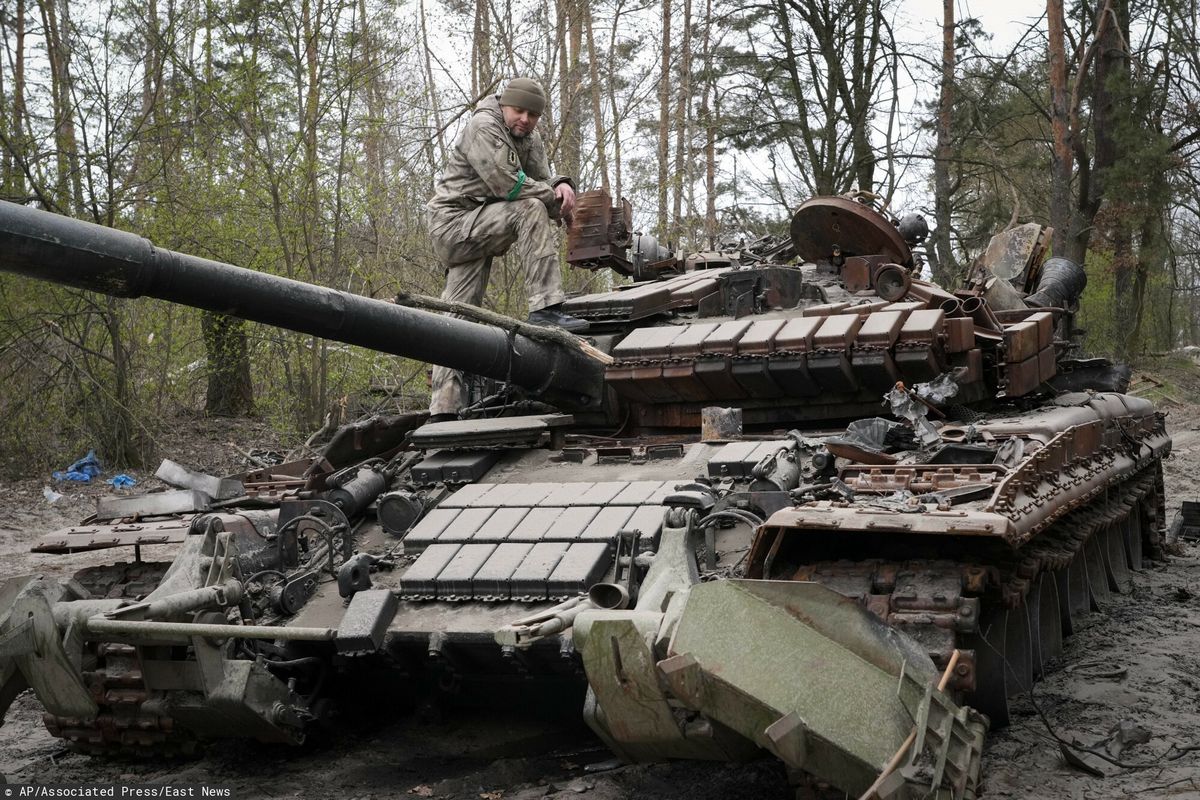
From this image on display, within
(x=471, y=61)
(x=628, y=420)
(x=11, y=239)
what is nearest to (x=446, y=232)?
(x=628, y=420)

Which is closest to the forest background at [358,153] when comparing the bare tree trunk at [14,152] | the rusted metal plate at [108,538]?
the bare tree trunk at [14,152]

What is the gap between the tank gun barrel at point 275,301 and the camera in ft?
17.0

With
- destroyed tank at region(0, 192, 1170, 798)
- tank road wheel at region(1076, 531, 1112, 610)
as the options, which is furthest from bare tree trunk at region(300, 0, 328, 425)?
tank road wheel at region(1076, 531, 1112, 610)

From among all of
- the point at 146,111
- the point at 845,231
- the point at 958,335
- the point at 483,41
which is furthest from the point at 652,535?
the point at 483,41

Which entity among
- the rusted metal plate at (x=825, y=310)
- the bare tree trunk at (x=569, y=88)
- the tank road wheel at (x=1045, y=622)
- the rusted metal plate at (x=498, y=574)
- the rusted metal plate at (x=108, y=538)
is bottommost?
the tank road wheel at (x=1045, y=622)

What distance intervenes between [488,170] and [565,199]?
577 millimetres

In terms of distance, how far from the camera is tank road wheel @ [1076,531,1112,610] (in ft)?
29.3

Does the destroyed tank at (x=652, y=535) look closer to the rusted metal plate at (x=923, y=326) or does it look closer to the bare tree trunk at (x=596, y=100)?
the rusted metal plate at (x=923, y=326)

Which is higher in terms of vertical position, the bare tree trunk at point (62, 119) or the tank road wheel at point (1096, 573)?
the bare tree trunk at point (62, 119)

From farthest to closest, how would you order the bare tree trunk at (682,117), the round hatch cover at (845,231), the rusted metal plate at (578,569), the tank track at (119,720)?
the bare tree trunk at (682,117)
the round hatch cover at (845,231)
the tank track at (119,720)
the rusted metal plate at (578,569)

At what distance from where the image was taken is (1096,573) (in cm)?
923

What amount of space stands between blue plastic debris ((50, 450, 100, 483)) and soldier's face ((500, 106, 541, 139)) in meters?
8.70

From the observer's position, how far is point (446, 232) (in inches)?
354

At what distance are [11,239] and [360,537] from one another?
107 inches
